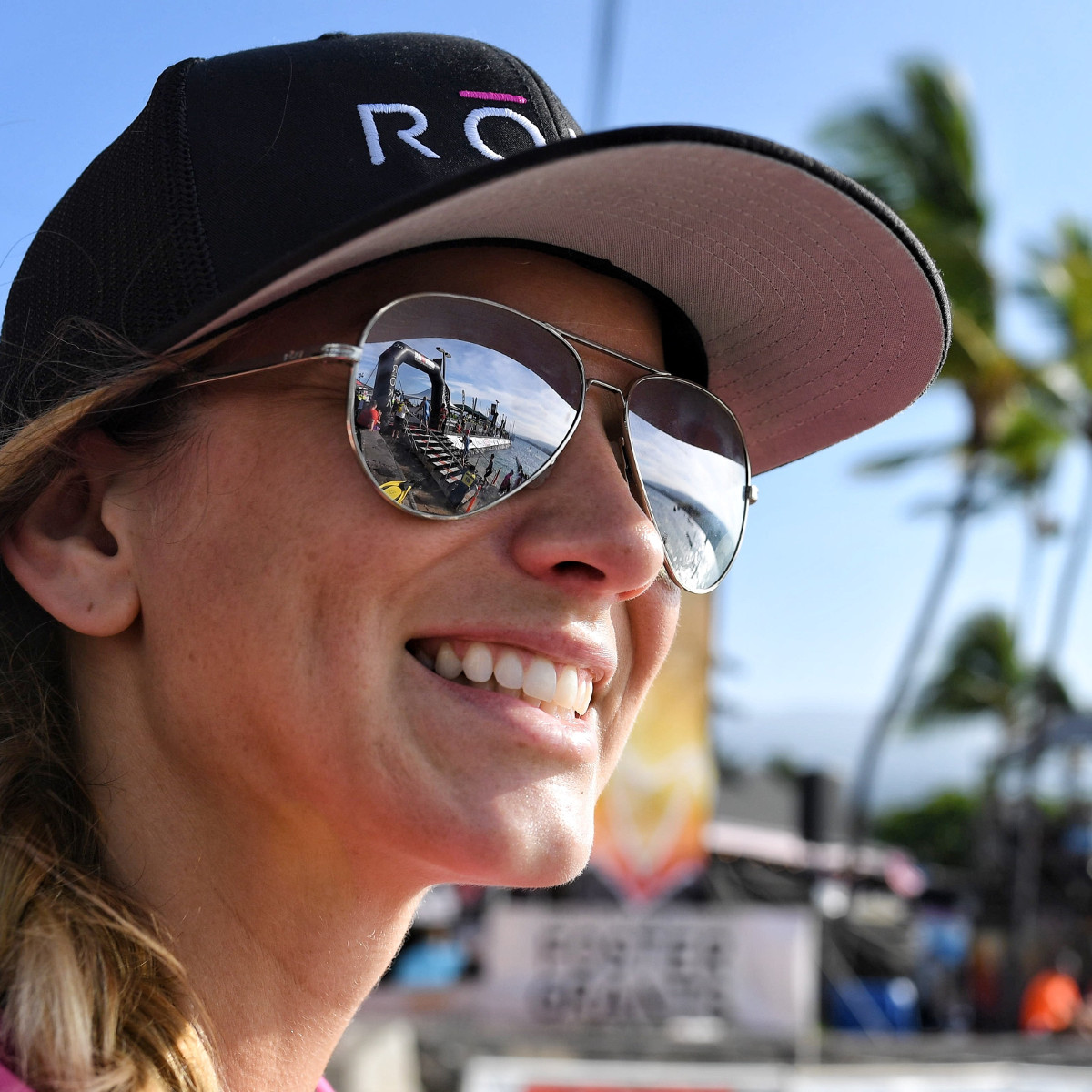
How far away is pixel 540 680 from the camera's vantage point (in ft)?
4.01

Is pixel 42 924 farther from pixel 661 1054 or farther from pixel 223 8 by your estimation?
pixel 661 1054

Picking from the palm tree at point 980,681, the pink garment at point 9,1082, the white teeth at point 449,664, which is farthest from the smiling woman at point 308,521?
the palm tree at point 980,681

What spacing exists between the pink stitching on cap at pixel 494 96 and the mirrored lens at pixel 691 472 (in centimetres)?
36

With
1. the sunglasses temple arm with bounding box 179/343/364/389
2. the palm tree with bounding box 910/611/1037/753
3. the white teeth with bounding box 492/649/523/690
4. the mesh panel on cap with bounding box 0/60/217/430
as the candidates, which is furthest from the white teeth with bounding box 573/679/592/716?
the palm tree with bounding box 910/611/1037/753

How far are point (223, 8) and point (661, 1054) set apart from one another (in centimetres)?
570

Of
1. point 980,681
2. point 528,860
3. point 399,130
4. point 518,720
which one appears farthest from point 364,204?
point 980,681

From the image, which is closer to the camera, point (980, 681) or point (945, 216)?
point (945, 216)

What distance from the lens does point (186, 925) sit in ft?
3.79

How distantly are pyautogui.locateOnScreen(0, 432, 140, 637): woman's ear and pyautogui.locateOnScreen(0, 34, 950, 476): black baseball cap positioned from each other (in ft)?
0.20

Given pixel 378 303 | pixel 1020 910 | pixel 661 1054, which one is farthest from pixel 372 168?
pixel 1020 910

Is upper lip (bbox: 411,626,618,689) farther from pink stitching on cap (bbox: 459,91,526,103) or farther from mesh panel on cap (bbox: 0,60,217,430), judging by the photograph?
pink stitching on cap (bbox: 459,91,526,103)

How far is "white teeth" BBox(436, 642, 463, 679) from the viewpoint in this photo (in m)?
1.18

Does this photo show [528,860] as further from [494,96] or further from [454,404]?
[494,96]

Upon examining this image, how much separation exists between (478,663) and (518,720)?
0.07m
